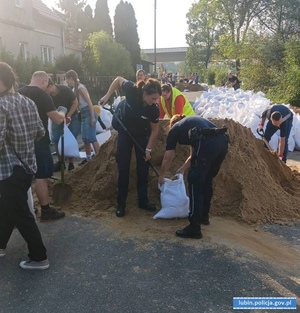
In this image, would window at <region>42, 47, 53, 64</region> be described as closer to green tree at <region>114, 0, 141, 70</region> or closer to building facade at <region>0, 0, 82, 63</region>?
building facade at <region>0, 0, 82, 63</region>

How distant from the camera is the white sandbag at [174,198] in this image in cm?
417

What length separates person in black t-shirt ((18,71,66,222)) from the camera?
12.5ft

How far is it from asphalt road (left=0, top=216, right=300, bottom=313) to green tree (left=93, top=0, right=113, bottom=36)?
51309 mm

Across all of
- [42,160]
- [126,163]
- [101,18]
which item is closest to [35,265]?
[42,160]

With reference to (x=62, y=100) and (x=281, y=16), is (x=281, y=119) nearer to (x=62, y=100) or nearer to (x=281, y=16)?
(x=62, y=100)

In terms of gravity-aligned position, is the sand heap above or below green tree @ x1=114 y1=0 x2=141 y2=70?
below

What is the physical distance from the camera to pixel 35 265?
330 centimetres

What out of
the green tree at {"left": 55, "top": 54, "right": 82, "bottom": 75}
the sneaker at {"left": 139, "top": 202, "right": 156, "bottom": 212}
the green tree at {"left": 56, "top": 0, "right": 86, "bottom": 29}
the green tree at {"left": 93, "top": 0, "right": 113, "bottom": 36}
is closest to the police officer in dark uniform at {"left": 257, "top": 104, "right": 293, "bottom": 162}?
the sneaker at {"left": 139, "top": 202, "right": 156, "bottom": 212}

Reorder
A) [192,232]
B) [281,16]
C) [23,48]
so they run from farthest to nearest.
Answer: [281,16]
[23,48]
[192,232]

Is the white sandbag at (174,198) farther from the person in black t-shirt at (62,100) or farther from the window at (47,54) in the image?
the window at (47,54)

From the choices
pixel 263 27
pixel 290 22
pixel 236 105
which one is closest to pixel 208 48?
pixel 263 27

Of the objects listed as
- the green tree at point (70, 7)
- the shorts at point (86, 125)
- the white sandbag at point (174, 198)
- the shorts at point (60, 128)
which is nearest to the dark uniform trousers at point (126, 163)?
the white sandbag at point (174, 198)

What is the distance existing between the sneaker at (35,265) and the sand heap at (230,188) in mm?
1268

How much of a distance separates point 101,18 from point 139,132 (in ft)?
169
